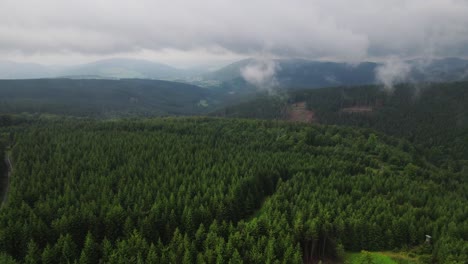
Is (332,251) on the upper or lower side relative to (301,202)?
lower

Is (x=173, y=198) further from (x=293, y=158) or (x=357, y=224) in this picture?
(x=293, y=158)

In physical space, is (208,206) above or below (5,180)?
above

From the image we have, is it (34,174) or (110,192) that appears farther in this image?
(34,174)

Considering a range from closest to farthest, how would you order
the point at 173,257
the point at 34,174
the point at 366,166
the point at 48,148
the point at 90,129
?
the point at 173,257, the point at 34,174, the point at 48,148, the point at 366,166, the point at 90,129

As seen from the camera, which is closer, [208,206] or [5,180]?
[208,206]

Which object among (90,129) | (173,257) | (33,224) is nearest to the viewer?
(173,257)

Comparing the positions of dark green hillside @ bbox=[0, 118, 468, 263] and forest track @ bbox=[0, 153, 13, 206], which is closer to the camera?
dark green hillside @ bbox=[0, 118, 468, 263]

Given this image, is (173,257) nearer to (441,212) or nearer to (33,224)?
(33,224)

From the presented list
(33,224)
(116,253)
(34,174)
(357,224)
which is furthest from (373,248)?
(34,174)
